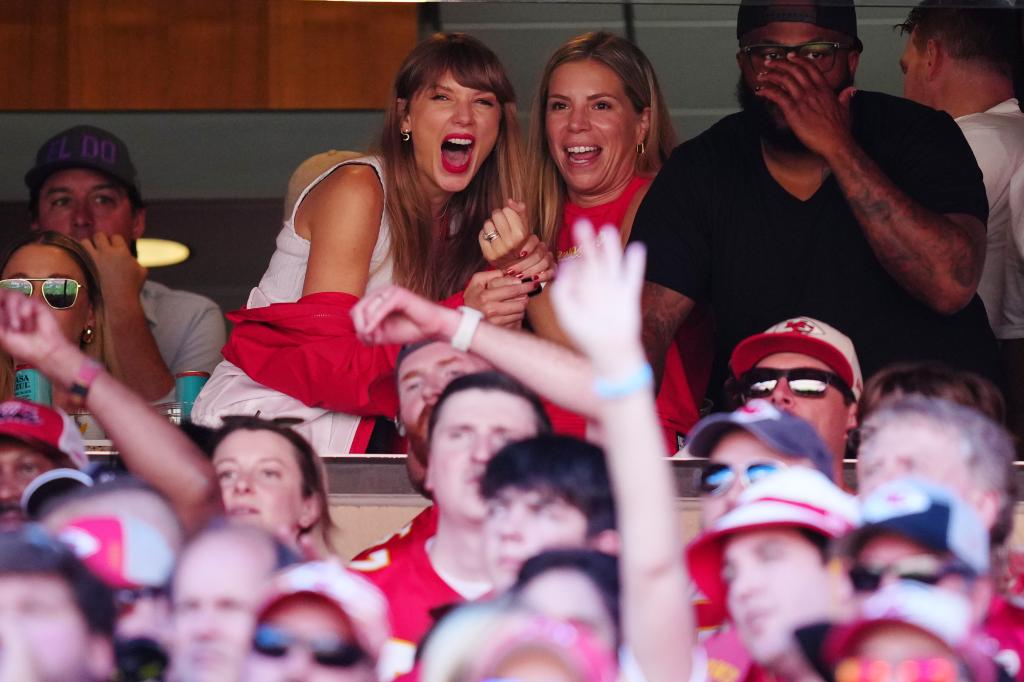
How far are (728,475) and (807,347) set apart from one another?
2.37 feet

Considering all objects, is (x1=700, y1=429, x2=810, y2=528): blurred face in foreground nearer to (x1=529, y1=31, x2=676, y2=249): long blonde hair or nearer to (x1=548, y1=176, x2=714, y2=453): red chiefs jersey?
(x1=548, y1=176, x2=714, y2=453): red chiefs jersey

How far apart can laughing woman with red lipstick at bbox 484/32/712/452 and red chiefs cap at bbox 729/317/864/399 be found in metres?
0.59

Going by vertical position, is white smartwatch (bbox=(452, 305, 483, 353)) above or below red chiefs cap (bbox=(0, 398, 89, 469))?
above

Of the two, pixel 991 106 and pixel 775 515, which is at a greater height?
pixel 991 106

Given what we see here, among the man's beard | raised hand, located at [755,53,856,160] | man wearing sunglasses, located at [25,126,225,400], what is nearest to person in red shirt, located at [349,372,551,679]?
raised hand, located at [755,53,856,160]

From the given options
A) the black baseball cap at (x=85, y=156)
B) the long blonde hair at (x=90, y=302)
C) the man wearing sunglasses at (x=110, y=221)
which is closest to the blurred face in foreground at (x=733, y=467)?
the long blonde hair at (x=90, y=302)

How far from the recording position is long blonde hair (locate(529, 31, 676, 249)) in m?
3.69

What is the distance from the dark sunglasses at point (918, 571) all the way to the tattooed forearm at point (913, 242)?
4.68ft

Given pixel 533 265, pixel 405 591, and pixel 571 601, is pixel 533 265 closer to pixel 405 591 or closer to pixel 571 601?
pixel 405 591

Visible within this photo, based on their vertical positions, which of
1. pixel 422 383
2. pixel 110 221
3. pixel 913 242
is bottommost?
pixel 422 383

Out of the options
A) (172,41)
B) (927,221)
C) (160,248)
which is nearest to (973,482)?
(927,221)

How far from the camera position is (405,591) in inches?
92.9

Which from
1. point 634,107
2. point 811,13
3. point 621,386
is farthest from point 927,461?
point 634,107

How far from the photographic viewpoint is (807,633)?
1.89m
